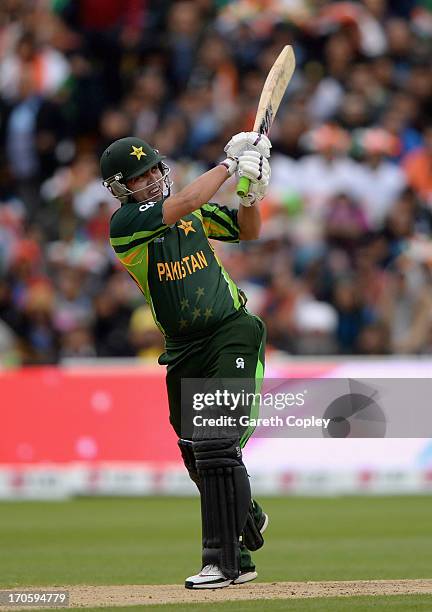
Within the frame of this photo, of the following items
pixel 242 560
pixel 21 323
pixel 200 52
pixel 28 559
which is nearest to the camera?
pixel 242 560

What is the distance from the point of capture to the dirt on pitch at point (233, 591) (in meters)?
6.45

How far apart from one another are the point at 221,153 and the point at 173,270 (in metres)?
8.63

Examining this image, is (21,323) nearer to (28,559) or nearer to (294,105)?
(294,105)

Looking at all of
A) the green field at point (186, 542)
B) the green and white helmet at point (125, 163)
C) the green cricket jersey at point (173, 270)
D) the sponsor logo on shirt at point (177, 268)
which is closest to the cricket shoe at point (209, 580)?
the green field at point (186, 542)

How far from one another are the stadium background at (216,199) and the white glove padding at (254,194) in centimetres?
611

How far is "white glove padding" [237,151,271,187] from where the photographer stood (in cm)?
677

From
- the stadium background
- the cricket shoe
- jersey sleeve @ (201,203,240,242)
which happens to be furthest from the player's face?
the stadium background

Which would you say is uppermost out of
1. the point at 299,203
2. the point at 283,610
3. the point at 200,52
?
the point at 200,52

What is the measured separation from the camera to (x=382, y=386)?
12875mm

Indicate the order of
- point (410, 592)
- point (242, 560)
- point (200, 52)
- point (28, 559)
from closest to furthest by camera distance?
point (410, 592)
point (242, 560)
point (28, 559)
point (200, 52)

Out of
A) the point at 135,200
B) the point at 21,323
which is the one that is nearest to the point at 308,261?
the point at 21,323

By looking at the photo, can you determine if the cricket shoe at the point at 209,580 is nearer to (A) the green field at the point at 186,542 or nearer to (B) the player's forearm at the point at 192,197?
(A) the green field at the point at 186,542

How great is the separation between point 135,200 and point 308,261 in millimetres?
7355

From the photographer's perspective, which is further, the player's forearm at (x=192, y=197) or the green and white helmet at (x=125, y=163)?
the green and white helmet at (x=125, y=163)
